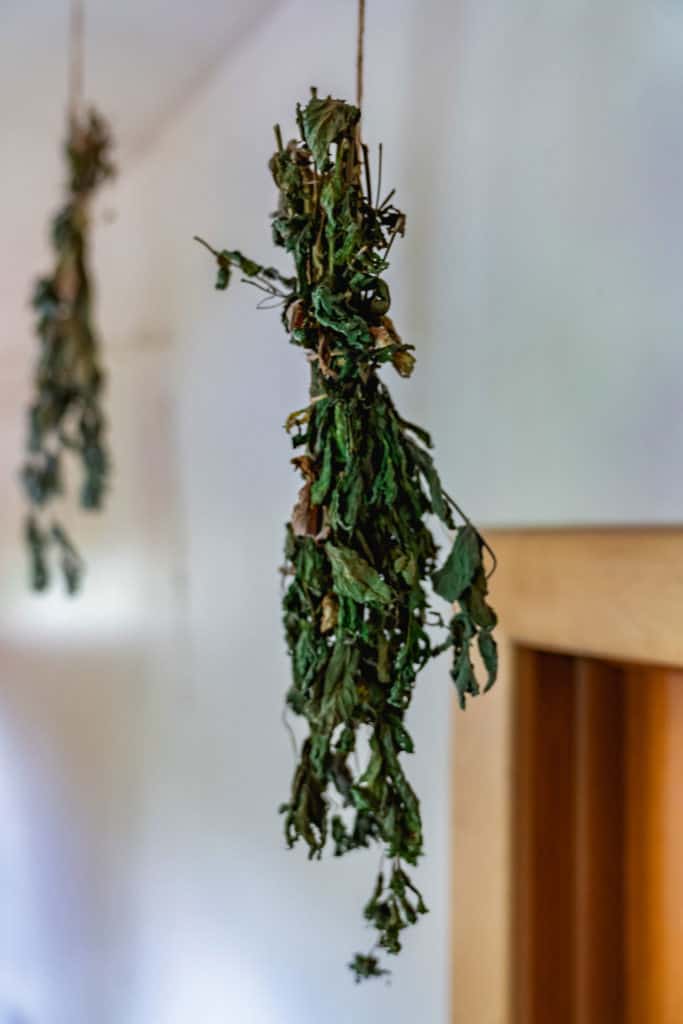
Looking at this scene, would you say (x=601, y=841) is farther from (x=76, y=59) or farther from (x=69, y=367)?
(x=76, y=59)

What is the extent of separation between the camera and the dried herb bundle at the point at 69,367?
4.86 ft

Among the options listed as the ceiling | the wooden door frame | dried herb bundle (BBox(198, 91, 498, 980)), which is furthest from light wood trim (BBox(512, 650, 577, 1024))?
the ceiling

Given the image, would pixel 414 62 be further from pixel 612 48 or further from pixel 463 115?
pixel 612 48

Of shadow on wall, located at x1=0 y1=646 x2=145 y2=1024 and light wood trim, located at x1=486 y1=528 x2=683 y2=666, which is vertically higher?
light wood trim, located at x1=486 y1=528 x2=683 y2=666

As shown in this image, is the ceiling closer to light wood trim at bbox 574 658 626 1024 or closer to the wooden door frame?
the wooden door frame

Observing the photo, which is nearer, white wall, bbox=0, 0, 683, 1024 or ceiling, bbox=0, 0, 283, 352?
white wall, bbox=0, 0, 683, 1024

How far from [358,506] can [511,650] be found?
281 mm

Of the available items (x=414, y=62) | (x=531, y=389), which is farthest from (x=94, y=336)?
(x=531, y=389)

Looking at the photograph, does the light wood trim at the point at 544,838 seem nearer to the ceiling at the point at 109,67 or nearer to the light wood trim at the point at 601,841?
the light wood trim at the point at 601,841

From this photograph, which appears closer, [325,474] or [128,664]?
[325,474]

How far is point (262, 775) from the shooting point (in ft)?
4.07

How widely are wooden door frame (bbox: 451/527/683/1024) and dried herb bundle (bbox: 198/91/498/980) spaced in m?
0.15

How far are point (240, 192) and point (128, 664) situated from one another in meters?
0.90

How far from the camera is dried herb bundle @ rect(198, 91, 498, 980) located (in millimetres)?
626
